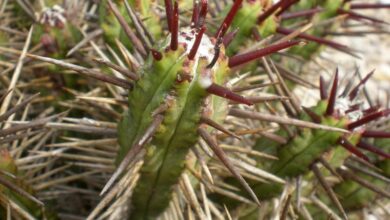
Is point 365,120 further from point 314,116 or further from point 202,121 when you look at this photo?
point 202,121

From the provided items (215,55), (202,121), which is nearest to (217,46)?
(215,55)

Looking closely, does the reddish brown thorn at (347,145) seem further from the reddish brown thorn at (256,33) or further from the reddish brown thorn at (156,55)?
the reddish brown thorn at (156,55)

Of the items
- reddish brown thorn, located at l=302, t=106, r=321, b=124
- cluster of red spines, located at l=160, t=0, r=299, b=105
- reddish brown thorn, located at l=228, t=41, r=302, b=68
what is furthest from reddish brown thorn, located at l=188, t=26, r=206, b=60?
reddish brown thorn, located at l=302, t=106, r=321, b=124

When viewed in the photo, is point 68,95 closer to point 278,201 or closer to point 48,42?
point 48,42

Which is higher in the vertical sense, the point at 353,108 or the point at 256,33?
the point at 256,33

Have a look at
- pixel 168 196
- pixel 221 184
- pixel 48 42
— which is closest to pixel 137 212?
pixel 168 196

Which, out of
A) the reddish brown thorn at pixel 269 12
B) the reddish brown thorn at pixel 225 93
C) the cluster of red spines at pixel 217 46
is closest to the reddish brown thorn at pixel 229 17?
the cluster of red spines at pixel 217 46
